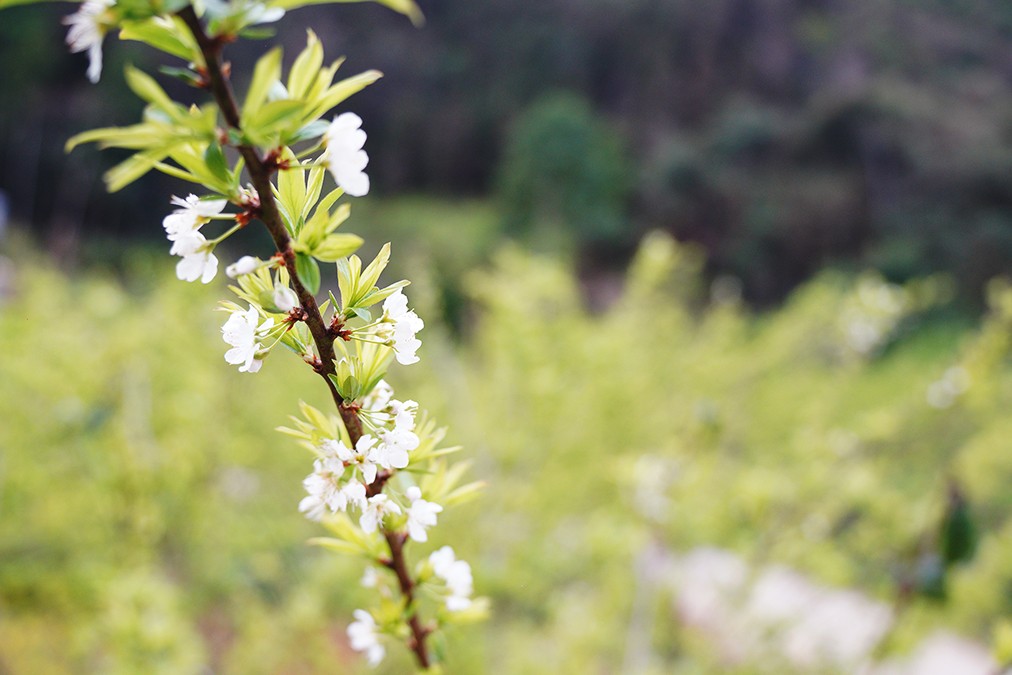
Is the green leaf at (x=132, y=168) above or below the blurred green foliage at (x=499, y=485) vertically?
below

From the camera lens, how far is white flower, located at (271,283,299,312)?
Answer: 0.47 metres

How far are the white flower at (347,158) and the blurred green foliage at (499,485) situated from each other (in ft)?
4.03

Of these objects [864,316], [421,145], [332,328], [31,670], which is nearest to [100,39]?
[332,328]

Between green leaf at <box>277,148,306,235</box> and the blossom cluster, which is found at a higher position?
green leaf at <box>277,148,306,235</box>

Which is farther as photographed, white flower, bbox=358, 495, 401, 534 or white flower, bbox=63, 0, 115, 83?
white flower, bbox=358, 495, 401, 534

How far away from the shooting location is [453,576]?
641 mm

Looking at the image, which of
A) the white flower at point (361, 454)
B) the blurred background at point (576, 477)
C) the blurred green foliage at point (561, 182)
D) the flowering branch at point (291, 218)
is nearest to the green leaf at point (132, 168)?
the flowering branch at point (291, 218)

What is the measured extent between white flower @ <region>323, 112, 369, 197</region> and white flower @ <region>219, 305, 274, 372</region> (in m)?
0.12

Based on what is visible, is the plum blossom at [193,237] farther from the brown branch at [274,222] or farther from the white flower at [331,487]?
the white flower at [331,487]

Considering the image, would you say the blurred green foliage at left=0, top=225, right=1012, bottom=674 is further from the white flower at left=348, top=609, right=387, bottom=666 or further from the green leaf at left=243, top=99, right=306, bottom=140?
the green leaf at left=243, top=99, right=306, bottom=140

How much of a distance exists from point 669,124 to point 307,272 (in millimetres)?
13698

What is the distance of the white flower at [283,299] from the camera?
1.53ft

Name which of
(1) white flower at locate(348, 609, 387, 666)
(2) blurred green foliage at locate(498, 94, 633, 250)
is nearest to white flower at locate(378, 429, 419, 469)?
(1) white flower at locate(348, 609, 387, 666)

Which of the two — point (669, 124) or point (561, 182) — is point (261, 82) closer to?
point (561, 182)
